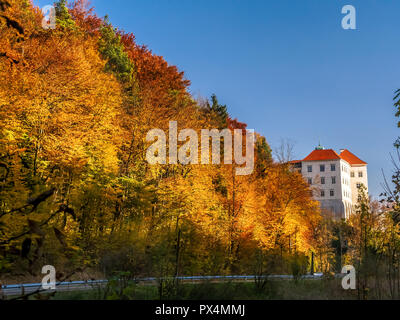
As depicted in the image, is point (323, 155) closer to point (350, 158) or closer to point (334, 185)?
point (334, 185)

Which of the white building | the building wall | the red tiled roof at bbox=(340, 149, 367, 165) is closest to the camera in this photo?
the building wall

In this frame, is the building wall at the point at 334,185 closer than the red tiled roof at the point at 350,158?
Yes

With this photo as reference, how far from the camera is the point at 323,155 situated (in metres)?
103

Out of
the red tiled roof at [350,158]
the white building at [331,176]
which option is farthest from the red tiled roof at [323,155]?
the red tiled roof at [350,158]

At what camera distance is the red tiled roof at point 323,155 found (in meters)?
101

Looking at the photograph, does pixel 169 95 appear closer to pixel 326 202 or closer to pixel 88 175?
pixel 88 175

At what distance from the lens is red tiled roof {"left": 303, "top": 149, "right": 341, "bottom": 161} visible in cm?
10114

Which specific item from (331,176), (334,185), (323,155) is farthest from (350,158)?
(334,185)

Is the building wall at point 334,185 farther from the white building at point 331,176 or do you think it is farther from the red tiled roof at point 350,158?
the red tiled roof at point 350,158

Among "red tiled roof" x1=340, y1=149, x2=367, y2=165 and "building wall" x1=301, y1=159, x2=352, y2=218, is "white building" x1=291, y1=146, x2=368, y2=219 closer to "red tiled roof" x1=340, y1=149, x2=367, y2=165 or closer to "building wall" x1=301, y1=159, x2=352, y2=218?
"building wall" x1=301, y1=159, x2=352, y2=218

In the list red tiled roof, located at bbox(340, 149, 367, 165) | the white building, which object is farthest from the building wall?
red tiled roof, located at bbox(340, 149, 367, 165)
